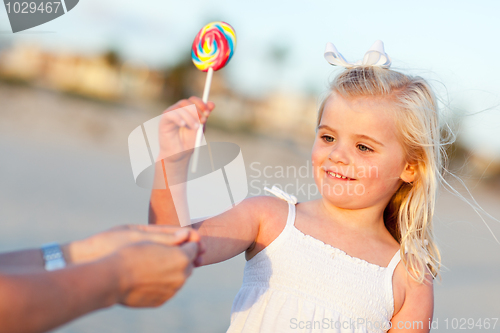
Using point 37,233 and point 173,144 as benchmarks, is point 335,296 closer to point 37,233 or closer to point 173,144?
point 173,144

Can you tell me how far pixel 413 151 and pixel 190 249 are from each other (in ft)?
5.13

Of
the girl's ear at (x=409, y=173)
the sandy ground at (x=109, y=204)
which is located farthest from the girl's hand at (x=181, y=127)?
the sandy ground at (x=109, y=204)

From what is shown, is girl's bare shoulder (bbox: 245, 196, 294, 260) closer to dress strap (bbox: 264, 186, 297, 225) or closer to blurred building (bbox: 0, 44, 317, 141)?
dress strap (bbox: 264, 186, 297, 225)

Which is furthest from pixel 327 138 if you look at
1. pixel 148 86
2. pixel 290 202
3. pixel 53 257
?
pixel 148 86

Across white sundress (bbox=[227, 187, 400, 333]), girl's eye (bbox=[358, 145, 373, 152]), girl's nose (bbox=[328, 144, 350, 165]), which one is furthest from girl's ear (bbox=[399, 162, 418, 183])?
white sundress (bbox=[227, 187, 400, 333])

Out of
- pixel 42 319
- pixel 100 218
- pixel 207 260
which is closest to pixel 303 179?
pixel 100 218

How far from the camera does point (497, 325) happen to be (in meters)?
6.08

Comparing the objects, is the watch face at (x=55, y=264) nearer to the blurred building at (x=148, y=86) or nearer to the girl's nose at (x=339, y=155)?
the girl's nose at (x=339, y=155)

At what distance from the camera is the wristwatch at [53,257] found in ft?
4.34

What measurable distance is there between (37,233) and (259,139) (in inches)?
407

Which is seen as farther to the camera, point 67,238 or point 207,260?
point 67,238

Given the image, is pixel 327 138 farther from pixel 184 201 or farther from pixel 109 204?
pixel 109 204

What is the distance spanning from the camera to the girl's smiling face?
2.30m

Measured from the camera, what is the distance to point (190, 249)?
4.47ft
